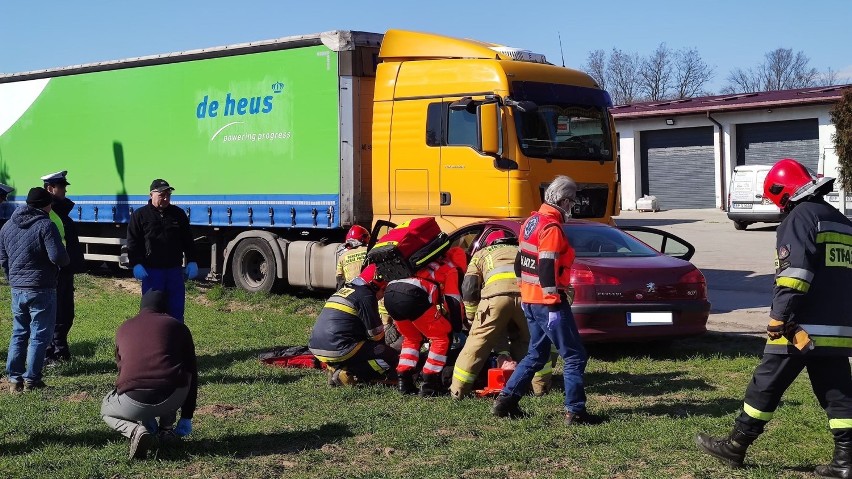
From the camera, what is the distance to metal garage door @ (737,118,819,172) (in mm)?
35062

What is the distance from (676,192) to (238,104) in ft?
89.7

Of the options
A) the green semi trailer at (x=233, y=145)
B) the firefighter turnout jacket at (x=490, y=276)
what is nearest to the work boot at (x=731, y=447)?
the firefighter turnout jacket at (x=490, y=276)

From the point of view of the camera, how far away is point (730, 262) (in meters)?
20.1

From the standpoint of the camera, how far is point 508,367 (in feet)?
27.2

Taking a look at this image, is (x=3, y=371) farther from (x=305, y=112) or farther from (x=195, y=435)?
(x=305, y=112)

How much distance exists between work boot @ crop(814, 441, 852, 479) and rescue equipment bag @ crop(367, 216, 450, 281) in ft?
11.9

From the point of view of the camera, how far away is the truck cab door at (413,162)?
42.4ft

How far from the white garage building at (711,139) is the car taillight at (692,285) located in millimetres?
24348

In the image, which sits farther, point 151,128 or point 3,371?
point 151,128

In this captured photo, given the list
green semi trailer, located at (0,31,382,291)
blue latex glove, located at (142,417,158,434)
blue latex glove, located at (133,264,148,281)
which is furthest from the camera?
green semi trailer, located at (0,31,382,291)

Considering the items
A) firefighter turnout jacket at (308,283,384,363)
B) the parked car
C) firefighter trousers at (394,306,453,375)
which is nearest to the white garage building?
the parked car

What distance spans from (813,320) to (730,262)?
14.8 meters

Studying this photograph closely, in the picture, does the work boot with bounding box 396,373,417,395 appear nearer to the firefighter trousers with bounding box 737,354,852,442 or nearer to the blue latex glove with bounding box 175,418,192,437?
the blue latex glove with bounding box 175,418,192,437

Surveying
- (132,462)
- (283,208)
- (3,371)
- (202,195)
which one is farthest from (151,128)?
(132,462)
